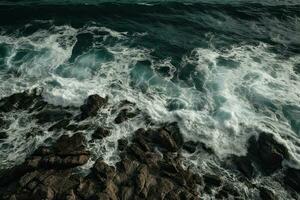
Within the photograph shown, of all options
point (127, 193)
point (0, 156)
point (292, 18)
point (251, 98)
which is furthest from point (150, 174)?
point (292, 18)

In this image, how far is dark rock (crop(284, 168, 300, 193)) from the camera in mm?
13855

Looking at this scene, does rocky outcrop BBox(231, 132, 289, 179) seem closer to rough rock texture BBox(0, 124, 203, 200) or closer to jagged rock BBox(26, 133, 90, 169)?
rough rock texture BBox(0, 124, 203, 200)

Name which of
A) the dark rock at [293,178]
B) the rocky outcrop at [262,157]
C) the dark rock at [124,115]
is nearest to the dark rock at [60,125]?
the dark rock at [124,115]

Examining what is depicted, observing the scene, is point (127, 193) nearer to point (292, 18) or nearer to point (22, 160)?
point (22, 160)

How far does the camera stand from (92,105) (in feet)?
56.0

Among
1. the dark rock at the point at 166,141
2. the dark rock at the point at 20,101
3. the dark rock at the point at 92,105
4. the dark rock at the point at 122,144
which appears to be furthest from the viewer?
the dark rock at the point at 20,101

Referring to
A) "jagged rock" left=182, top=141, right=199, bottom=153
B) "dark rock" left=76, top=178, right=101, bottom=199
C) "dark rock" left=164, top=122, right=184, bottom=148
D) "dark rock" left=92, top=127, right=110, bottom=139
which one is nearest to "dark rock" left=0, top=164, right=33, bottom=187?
"dark rock" left=76, top=178, right=101, bottom=199

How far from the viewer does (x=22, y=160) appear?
46.0ft

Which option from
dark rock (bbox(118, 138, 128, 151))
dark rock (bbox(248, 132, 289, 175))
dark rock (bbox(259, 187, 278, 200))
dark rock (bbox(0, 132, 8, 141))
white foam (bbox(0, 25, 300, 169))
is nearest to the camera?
dark rock (bbox(259, 187, 278, 200))

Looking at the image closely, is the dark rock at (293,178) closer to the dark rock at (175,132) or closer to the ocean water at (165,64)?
the ocean water at (165,64)

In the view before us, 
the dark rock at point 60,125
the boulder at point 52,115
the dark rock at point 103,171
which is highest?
the dark rock at point 103,171

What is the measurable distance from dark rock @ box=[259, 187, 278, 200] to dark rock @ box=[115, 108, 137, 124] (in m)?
7.39

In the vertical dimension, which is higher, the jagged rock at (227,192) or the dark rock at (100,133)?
the dark rock at (100,133)

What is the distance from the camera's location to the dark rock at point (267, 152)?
48.1 feet
